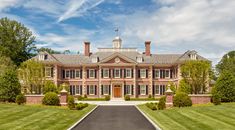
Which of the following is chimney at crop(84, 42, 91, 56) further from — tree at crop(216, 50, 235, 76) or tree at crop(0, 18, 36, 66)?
tree at crop(216, 50, 235, 76)

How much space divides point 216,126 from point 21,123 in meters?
11.0

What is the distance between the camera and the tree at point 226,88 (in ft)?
104

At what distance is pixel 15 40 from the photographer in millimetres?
72250

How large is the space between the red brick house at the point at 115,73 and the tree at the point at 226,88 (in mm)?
22198

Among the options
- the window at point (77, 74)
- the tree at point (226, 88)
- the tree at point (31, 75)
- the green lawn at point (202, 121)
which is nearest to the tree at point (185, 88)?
the tree at point (226, 88)

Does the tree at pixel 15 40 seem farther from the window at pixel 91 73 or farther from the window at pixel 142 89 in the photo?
the window at pixel 142 89

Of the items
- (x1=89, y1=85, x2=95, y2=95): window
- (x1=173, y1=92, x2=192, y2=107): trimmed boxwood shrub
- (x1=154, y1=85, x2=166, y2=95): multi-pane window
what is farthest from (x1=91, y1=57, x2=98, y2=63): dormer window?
(x1=173, y1=92, x2=192, y2=107): trimmed boxwood shrub

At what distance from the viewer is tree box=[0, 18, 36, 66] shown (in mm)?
70544

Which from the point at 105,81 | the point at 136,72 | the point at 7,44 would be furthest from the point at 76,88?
the point at 7,44

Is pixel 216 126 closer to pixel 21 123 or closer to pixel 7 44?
pixel 21 123

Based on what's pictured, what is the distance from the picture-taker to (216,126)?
16.9 m

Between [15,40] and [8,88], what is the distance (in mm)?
41441

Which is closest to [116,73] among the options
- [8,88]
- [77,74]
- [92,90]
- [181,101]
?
[92,90]

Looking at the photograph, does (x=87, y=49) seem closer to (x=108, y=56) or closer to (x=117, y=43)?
(x=108, y=56)
